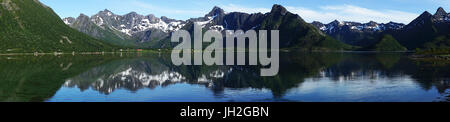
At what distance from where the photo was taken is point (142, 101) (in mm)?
54781

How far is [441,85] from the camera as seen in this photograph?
71.6 meters

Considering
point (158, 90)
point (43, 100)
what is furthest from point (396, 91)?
point (43, 100)

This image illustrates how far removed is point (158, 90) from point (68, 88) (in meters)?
18.1
